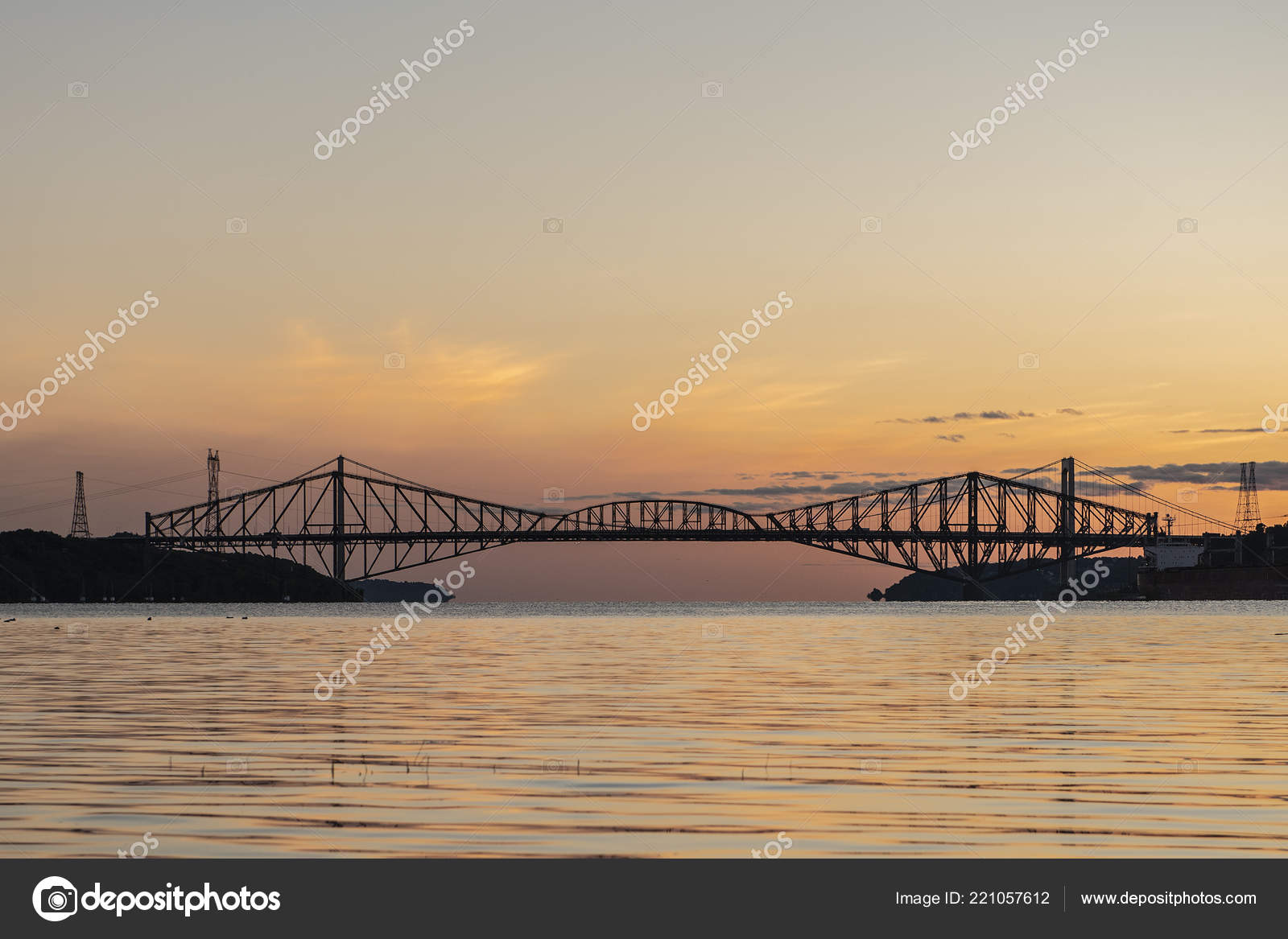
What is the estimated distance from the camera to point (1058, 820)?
13.3 meters
